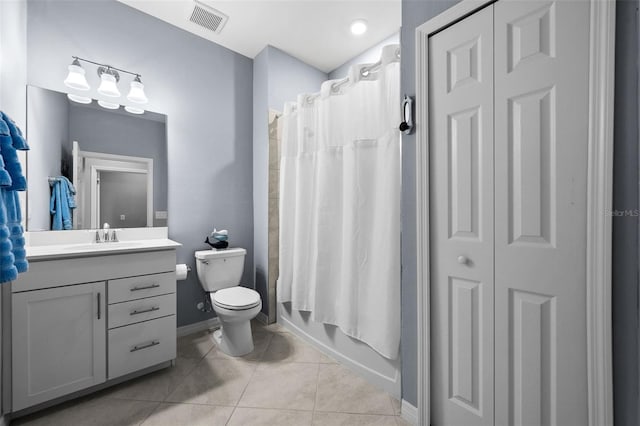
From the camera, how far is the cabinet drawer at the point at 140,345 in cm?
158

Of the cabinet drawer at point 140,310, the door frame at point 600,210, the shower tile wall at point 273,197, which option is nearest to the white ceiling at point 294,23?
the shower tile wall at point 273,197

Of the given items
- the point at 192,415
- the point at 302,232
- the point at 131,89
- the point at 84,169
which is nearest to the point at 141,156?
the point at 84,169

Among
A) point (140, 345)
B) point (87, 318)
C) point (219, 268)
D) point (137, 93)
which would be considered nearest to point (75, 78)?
point (137, 93)

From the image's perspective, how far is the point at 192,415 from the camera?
1435 millimetres

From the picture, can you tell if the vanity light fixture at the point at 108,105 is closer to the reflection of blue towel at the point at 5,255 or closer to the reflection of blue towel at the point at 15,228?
the reflection of blue towel at the point at 15,228

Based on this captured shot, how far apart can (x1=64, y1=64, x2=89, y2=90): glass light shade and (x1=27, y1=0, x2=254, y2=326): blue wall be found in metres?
0.11

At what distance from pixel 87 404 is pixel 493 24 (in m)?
2.73

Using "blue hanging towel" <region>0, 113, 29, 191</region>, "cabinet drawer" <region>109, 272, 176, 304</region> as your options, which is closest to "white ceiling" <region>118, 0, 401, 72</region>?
"blue hanging towel" <region>0, 113, 29, 191</region>

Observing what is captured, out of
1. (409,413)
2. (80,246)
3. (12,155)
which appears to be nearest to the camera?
(12,155)

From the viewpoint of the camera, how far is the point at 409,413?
1396mm

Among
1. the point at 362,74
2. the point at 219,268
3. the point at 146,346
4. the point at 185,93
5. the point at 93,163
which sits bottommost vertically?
the point at 146,346

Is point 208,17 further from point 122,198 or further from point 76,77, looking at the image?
point 122,198

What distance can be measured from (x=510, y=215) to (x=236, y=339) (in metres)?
1.92

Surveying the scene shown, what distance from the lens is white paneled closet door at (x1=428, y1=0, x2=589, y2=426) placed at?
3.03ft
